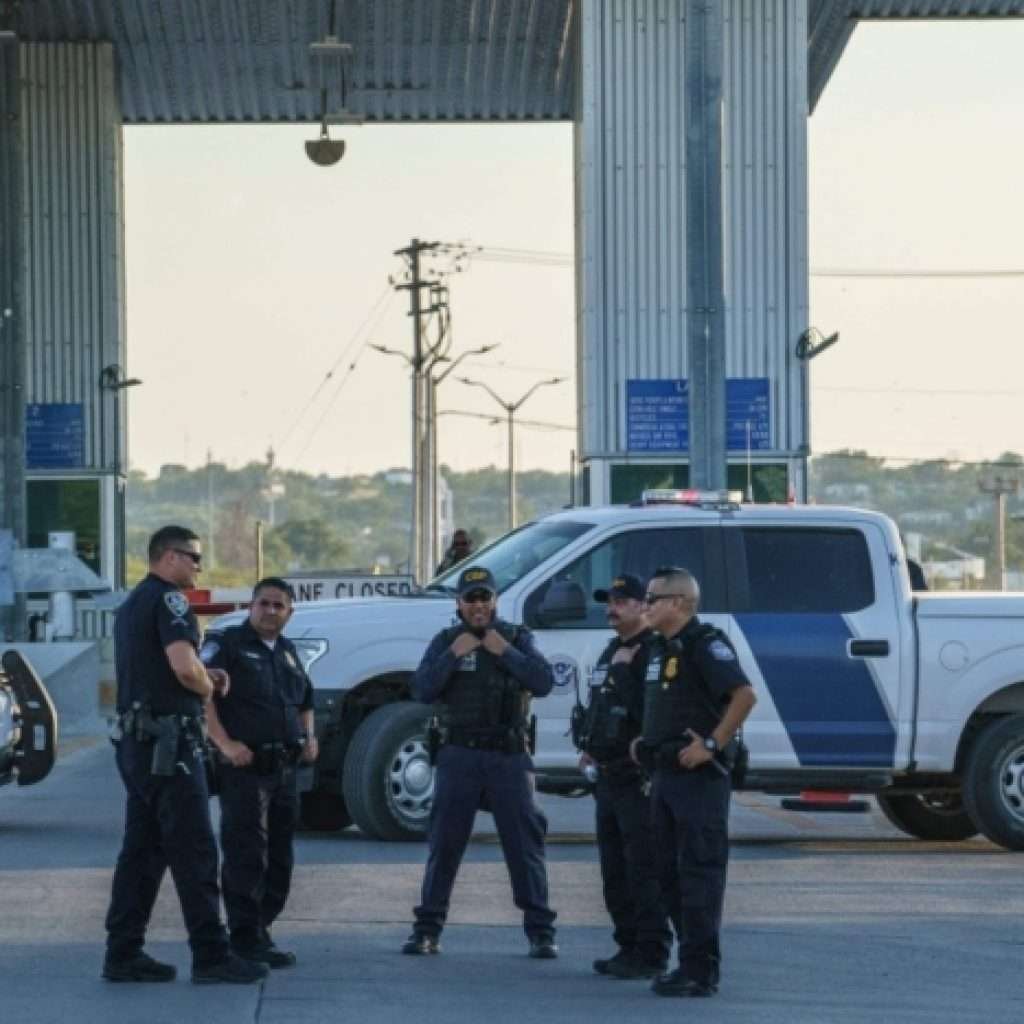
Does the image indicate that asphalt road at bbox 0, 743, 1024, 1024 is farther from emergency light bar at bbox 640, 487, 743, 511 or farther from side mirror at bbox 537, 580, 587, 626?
emergency light bar at bbox 640, 487, 743, 511

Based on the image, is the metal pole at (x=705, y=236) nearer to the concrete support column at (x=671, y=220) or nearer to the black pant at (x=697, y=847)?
the black pant at (x=697, y=847)

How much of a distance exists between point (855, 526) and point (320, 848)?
380cm

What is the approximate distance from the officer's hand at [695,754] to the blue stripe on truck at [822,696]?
6108 mm

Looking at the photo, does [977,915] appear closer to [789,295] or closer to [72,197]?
[789,295]

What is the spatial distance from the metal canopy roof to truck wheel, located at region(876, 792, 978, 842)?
61.8ft

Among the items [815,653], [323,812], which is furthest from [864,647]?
[323,812]

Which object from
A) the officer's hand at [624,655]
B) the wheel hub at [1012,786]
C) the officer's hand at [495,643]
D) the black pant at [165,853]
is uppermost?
the officer's hand at [495,643]

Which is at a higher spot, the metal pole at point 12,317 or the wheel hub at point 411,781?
the metal pole at point 12,317

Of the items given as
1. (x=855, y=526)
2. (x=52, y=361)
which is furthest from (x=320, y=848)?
(x=52, y=361)

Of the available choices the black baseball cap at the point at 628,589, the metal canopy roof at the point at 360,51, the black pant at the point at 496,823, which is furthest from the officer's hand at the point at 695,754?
the metal canopy roof at the point at 360,51

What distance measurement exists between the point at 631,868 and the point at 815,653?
219 inches

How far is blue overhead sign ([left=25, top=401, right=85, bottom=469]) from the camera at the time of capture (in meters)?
39.5

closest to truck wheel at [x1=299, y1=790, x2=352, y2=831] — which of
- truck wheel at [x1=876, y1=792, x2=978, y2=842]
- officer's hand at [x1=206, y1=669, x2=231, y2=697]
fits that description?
truck wheel at [x1=876, y1=792, x2=978, y2=842]

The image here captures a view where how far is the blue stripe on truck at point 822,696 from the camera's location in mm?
16750
